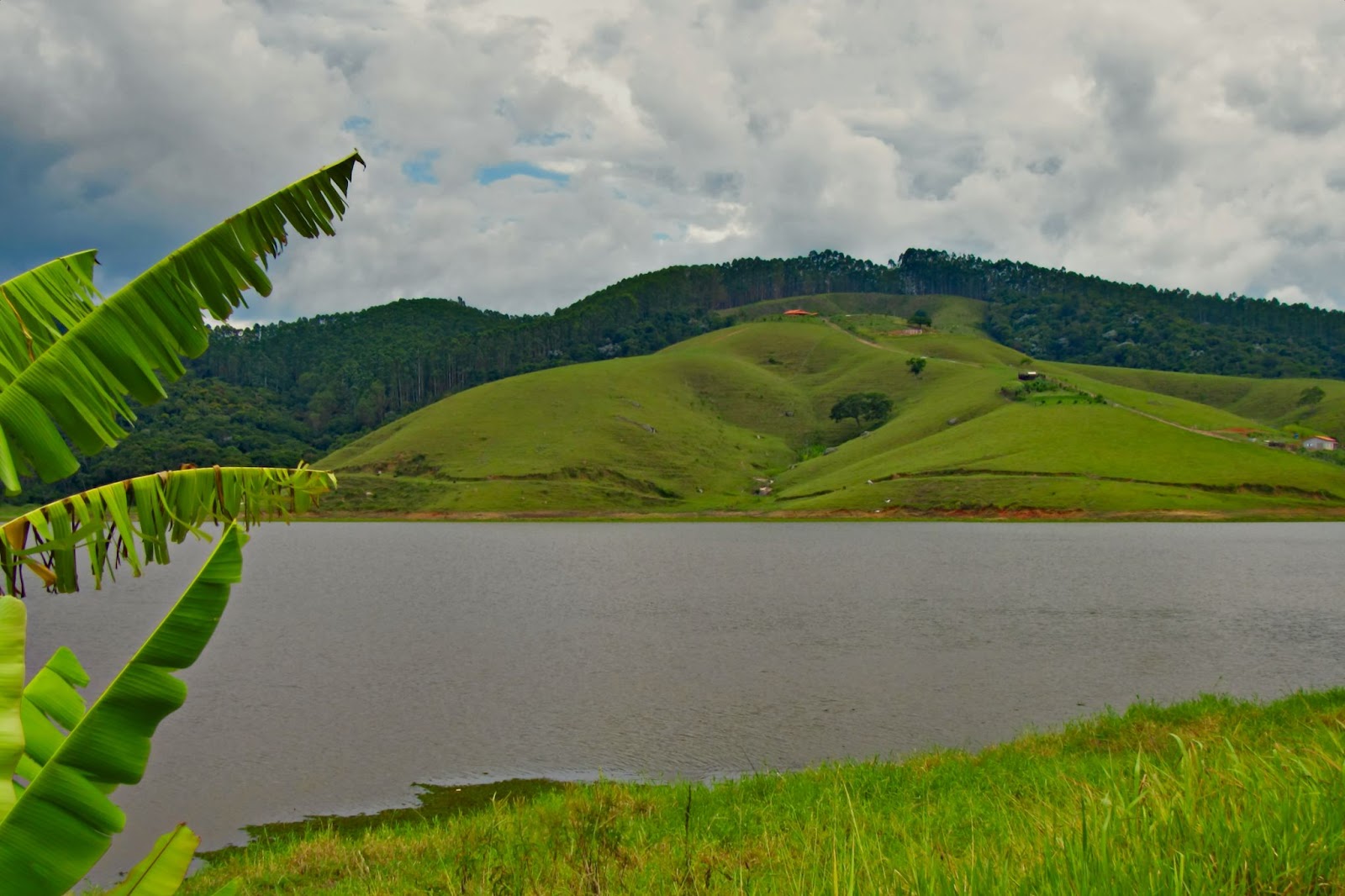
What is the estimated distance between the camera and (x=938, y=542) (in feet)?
283

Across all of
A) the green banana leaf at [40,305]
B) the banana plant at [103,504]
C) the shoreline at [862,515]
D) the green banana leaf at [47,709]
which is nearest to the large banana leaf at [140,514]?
the banana plant at [103,504]

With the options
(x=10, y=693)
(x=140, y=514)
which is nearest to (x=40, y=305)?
(x=140, y=514)

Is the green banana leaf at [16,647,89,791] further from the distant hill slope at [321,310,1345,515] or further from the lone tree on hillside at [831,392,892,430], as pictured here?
the lone tree on hillside at [831,392,892,430]

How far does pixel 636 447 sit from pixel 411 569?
342 feet

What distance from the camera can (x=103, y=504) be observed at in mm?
5941

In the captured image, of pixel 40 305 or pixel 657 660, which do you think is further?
pixel 657 660

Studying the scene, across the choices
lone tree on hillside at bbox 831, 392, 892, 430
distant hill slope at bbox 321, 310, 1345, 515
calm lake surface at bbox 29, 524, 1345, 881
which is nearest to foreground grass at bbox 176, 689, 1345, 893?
calm lake surface at bbox 29, 524, 1345, 881

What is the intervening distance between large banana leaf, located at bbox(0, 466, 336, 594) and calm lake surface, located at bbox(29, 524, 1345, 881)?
12378 mm

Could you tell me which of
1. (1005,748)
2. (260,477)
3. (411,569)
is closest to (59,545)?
(260,477)

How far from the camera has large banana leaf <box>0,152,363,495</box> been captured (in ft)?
15.9

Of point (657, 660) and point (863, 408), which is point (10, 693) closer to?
point (657, 660)

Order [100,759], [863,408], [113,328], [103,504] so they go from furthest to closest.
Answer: [863,408] < [103,504] < [113,328] < [100,759]

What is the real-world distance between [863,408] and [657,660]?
6462 inches

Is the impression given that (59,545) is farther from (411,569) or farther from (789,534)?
(789,534)
